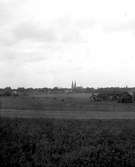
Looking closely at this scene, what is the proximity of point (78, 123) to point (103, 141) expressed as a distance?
9.04 feet

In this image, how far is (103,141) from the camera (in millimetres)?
13922

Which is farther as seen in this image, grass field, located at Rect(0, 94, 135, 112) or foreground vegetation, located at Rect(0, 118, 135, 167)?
grass field, located at Rect(0, 94, 135, 112)

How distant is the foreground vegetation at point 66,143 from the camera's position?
1191 centimetres

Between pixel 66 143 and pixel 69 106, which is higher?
pixel 69 106

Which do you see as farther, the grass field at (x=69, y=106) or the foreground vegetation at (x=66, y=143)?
the grass field at (x=69, y=106)

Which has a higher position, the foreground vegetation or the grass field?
the grass field

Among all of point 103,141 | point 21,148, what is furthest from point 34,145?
point 103,141

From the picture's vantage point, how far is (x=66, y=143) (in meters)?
13.7

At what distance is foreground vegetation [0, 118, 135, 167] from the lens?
11.9 meters

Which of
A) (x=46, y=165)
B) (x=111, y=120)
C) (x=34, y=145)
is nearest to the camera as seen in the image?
(x=46, y=165)

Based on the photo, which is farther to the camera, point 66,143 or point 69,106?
point 69,106

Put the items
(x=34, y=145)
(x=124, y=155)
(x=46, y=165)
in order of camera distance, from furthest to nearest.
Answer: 1. (x=34, y=145)
2. (x=124, y=155)
3. (x=46, y=165)

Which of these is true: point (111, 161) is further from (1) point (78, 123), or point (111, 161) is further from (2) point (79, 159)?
(1) point (78, 123)

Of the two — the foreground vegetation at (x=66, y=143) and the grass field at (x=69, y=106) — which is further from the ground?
the grass field at (x=69, y=106)
